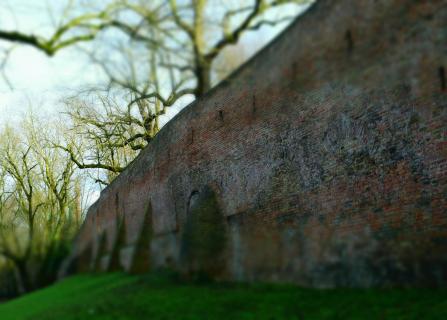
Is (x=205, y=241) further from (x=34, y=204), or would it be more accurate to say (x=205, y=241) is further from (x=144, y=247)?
(x=34, y=204)

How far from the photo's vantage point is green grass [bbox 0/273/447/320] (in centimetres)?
611

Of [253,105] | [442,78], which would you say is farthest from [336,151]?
[253,105]

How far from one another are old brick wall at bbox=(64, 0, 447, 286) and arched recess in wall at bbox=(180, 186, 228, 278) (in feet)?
0.22

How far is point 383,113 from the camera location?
24.2 ft

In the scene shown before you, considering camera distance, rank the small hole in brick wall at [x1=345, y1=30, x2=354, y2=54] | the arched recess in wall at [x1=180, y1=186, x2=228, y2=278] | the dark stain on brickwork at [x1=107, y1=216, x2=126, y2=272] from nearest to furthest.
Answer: the small hole in brick wall at [x1=345, y1=30, x2=354, y2=54] → the arched recess in wall at [x1=180, y1=186, x2=228, y2=278] → the dark stain on brickwork at [x1=107, y1=216, x2=126, y2=272]

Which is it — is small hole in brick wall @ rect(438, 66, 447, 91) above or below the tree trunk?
above

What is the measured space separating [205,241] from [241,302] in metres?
3.12

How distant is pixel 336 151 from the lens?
824 cm

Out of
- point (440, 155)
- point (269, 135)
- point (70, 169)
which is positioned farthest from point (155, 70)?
point (70, 169)

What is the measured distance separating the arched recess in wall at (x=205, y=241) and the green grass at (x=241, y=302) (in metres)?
0.42

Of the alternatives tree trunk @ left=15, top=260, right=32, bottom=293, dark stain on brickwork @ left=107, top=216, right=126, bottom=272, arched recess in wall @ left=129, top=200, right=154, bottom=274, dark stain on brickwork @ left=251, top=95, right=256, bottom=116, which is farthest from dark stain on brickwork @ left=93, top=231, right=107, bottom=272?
dark stain on brickwork @ left=251, top=95, right=256, bottom=116

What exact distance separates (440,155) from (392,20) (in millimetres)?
2186

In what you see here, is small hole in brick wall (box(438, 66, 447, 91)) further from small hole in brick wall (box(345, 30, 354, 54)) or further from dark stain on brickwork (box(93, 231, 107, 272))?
dark stain on brickwork (box(93, 231, 107, 272))

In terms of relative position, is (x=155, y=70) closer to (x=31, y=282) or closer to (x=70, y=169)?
(x=70, y=169)
